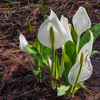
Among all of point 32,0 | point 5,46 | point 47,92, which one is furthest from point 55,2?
point 47,92

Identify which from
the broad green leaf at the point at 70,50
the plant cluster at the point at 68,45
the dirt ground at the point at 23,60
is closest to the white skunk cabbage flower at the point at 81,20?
the plant cluster at the point at 68,45

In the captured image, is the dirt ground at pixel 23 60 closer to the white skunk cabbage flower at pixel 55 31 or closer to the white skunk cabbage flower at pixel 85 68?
the white skunk cabbage flower at pixel 85 68

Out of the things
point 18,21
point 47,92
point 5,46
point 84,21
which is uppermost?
point 84,21

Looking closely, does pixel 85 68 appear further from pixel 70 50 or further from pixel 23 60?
pixel 23 60

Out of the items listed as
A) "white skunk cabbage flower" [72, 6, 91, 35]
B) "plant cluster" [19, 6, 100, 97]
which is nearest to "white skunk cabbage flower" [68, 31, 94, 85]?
"plant cluster" [19, 6, 100, 97]

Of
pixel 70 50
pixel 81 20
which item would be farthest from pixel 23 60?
pixel 81 20

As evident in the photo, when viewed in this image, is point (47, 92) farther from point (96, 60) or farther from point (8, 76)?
point (96, 60)

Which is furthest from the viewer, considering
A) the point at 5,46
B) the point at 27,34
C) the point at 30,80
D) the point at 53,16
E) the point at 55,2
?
the point at 55,2

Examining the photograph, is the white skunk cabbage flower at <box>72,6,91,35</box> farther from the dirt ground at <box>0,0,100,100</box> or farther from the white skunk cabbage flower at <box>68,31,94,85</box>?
the dirt ground at <box>0,0,100,100</box>
